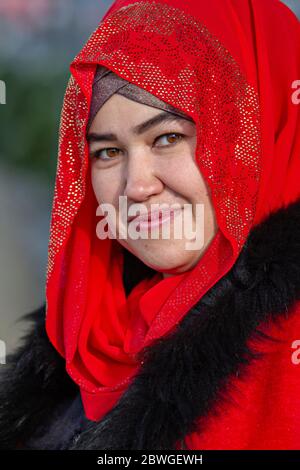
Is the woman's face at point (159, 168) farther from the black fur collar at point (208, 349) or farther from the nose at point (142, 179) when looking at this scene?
the black fur collar at point (208, 349)

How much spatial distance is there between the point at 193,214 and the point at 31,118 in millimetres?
4740

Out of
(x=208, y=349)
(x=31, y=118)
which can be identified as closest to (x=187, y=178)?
(x=208, y=349)

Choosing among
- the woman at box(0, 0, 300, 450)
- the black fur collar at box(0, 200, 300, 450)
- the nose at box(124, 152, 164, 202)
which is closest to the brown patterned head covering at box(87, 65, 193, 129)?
the woman at box(0, 0, 300, 450)

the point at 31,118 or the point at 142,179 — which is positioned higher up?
the point at 142,179

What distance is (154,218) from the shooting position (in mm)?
1748

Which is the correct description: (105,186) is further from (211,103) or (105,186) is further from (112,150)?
(211,103)

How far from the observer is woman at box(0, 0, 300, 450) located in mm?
1545

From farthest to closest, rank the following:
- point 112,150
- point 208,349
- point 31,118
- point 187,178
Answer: point 31,118 → point 112,150 → point 187,178 → point 208,349

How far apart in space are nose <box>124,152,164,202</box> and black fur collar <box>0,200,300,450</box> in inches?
10.1

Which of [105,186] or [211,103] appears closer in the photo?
[211,103]

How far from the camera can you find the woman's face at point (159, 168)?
169 centimetres

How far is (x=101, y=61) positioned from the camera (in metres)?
1.75
